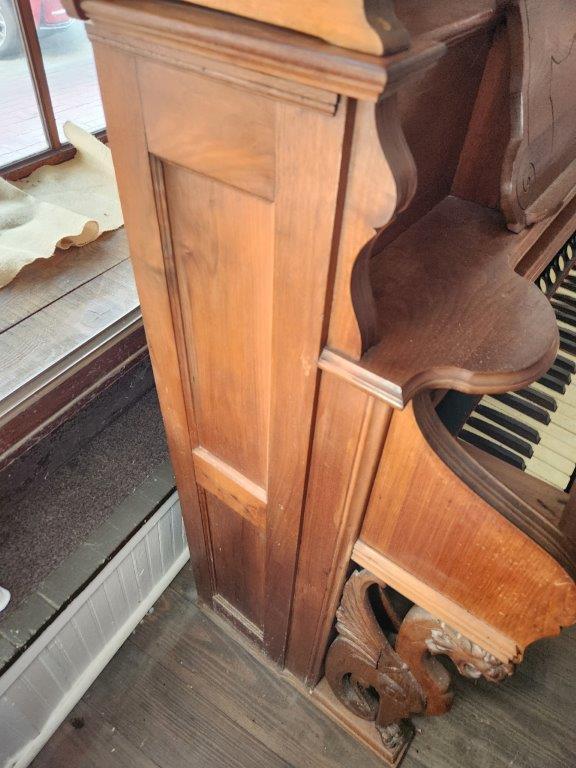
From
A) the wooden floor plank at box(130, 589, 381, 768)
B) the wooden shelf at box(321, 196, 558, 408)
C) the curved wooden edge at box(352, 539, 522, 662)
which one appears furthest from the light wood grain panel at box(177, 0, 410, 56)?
the wooden floor plank at box(130, 589, 381, 768)

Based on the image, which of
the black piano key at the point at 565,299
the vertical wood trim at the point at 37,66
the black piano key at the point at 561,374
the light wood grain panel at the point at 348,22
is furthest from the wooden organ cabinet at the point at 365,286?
the vertical wood trim at the point at 37,66

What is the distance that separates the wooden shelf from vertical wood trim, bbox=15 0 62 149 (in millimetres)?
1026

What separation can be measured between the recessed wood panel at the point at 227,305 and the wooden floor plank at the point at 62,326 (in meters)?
0.32

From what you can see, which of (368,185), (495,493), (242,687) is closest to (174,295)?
(368,185)

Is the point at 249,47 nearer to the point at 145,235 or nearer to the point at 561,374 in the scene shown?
the point at 145,235

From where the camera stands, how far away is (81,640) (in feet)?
4.09

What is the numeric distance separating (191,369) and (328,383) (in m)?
0.28

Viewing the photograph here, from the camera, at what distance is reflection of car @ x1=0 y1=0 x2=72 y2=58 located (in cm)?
121

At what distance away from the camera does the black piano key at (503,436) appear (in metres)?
1.08

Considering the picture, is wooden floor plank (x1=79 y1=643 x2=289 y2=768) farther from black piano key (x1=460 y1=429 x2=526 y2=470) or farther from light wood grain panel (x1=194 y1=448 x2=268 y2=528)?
black piano key (x1=460 y1=429 x2=526 y2=470)

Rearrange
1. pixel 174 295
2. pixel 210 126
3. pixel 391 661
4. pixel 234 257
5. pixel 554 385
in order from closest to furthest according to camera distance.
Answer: pixel 210 126, pixel 234 257, pixel 174 295, pixel 391 661, pixel 554 385

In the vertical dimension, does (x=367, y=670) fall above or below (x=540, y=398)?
below

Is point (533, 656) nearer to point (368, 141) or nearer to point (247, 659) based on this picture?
point (247, 659)

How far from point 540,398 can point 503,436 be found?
0.46ft
